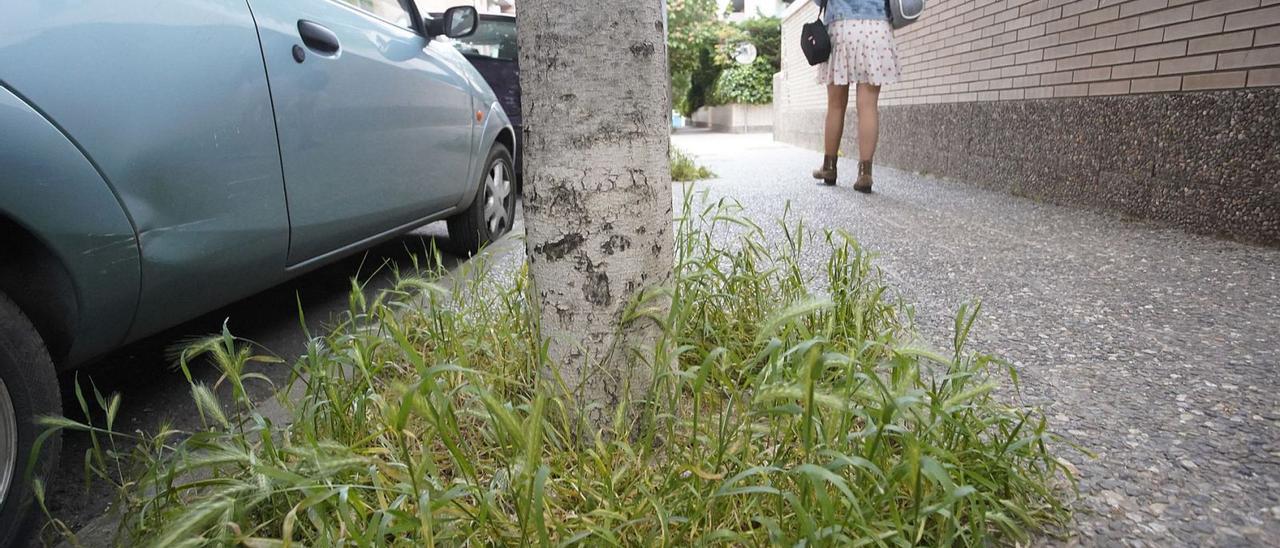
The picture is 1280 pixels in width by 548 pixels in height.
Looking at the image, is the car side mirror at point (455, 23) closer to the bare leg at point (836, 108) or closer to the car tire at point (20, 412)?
the car tire at point (20, 412)

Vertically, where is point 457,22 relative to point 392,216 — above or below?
above

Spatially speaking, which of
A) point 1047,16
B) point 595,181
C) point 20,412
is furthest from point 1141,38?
point 20,412

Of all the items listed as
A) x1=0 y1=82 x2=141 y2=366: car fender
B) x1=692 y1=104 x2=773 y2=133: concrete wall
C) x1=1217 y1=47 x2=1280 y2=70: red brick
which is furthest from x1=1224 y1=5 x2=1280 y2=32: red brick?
x1=692 y1=104 x2=773 y2=133: concrete wall

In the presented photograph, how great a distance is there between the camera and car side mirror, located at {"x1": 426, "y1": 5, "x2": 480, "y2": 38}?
3746 millimetres

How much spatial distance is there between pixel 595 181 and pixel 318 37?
1.51m

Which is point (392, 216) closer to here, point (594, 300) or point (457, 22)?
point (457, 22)

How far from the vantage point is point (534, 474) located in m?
1.21

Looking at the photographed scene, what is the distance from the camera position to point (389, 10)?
3.58m

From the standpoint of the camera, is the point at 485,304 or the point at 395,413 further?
the point at 485,304

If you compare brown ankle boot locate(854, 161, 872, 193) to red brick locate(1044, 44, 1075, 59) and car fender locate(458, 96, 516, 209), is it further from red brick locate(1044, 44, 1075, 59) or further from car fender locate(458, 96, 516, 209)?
car fender locate(458, 96, 516, 209)

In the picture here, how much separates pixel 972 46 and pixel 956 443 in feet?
18.8

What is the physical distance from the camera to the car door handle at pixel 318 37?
2.60 metres

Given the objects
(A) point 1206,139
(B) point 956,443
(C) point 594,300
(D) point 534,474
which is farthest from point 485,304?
(A) point 1206,139

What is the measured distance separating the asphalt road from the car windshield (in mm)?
3529
